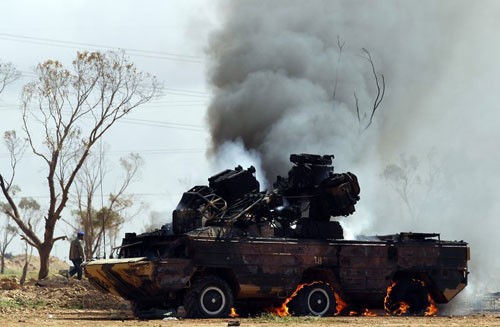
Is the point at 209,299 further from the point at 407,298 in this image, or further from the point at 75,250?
the point at 75,250

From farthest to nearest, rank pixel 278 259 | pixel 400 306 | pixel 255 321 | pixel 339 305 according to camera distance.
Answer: pixel 400 306
pixel 339 305
pixel 278 259
pixel 255 321

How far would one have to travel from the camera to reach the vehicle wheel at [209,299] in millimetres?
25562

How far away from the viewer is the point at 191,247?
25.5m

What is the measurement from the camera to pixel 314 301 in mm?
27391

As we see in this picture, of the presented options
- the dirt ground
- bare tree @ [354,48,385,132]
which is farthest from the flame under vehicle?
bare tree @ [354,48,385,132]

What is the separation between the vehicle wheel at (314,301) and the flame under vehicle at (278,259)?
0.03m

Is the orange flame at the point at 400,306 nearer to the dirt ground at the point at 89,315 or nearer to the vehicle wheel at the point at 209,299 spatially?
the dirt ground at the point at 89,315

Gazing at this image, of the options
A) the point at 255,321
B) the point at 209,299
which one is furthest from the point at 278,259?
the point at 255,321

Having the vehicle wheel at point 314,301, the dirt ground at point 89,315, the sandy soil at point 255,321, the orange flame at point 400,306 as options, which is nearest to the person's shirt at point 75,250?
the dirt ground at point 89,315

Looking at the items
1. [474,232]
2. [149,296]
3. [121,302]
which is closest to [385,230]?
[474,232]

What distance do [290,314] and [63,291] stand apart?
984 centimetres

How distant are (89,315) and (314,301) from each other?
19.5 ft

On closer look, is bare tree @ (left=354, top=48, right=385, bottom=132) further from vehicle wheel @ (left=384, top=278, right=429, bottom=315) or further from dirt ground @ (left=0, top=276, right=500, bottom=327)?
dirt ground @ (left=0, top=276, right=500, bottom=327)

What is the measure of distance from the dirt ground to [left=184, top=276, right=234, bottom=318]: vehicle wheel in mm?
471
